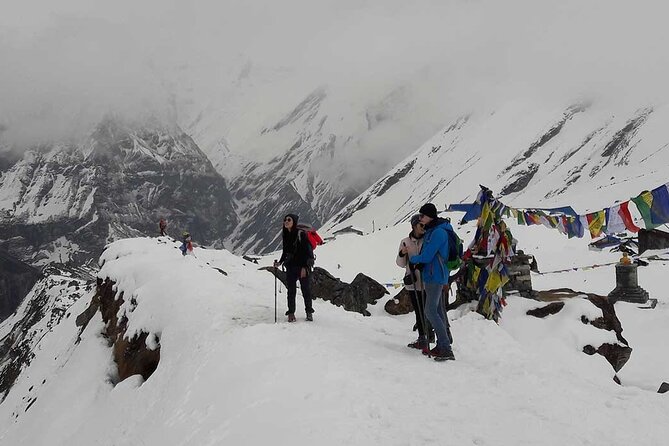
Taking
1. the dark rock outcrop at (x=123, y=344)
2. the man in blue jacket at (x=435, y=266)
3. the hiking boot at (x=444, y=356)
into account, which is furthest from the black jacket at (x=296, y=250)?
the dark rock outcrop at (x=123, y=344)

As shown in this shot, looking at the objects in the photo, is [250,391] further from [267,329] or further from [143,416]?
[143,416]

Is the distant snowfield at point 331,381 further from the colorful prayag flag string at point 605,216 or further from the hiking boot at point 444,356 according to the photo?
the colorful prayag flag string at point 605,216

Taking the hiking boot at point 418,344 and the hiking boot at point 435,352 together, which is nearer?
the hiking boot at point 435,352

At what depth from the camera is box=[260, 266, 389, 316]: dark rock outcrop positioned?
18.0 m

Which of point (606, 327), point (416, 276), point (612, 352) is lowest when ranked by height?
point (612, 352)

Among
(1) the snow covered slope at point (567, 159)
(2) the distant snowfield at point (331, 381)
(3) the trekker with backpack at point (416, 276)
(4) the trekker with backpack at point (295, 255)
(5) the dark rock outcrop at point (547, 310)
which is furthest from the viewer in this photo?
(1) the snow covered slope at point (567, 159)

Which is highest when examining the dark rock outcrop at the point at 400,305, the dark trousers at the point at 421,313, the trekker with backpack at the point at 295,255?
the trekker with backpack at the point at 295,255

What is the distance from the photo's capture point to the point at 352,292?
18562 millimetres

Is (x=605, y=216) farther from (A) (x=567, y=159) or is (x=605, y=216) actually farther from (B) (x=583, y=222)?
(A) (x=567, y=159)

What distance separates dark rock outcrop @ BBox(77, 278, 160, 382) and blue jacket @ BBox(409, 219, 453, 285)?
20.5 ft

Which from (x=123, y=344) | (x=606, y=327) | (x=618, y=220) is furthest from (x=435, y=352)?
(x=618, y=220)

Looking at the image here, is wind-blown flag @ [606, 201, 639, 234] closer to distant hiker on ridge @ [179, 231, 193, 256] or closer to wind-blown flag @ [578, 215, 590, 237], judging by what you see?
wind-blown flag @ [578, 215, 590, 237]

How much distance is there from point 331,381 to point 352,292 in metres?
12.2

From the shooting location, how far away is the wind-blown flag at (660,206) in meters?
13.5
